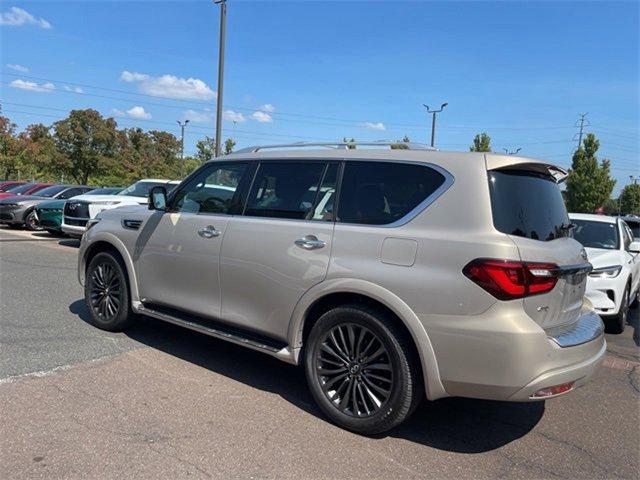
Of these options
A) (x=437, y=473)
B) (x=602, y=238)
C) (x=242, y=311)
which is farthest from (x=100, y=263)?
(x=602, y=238)

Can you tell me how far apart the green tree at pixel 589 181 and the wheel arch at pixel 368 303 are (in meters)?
43.0

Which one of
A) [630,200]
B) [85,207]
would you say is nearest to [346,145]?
[85,207]

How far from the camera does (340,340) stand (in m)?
3.73

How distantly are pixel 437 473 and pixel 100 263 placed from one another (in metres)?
4.01

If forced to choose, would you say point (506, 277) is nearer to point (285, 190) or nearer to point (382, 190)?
point (382, 190)

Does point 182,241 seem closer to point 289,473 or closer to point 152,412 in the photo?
point 152,412

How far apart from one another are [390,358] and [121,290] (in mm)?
3110

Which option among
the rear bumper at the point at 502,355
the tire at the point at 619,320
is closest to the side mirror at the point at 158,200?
the rear bumper at the point at 502,355

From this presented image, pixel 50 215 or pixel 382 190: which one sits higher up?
pixel 382 190

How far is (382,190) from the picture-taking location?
3.74 meters

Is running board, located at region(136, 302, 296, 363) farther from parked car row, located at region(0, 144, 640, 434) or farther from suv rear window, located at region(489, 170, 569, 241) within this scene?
suv rear window, located at region(489, 170, 569, 241)

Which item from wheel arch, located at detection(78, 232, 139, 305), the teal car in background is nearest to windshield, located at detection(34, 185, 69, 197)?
the teal car in background

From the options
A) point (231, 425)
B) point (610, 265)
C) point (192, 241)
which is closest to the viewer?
point (231, 425)

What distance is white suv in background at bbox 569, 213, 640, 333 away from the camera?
22.6 feet
